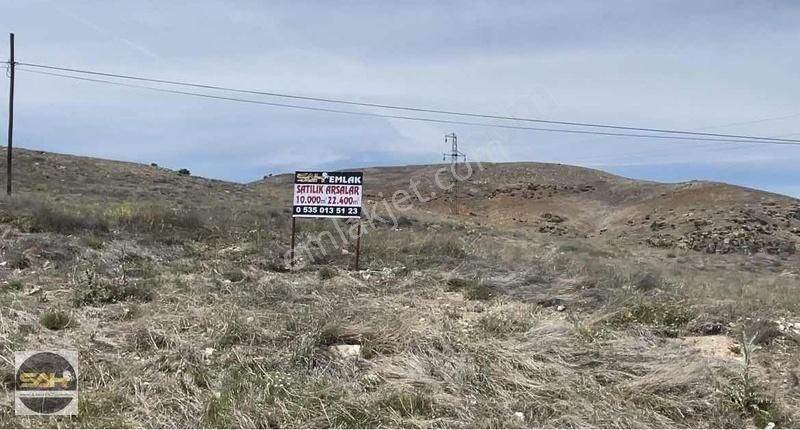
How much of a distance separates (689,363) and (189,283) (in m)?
6.85

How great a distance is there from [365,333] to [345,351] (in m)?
0.44

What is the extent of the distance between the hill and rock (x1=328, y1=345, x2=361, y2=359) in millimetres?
21

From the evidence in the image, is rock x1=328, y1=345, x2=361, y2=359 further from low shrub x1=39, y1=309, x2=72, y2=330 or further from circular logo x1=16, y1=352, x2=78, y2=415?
low shrub x1=39, y1=309, x2=72, y2=330

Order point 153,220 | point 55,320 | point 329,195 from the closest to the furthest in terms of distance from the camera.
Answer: point 55,320 → point 329,195 → point 153,220

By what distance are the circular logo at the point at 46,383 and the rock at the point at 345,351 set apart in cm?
226

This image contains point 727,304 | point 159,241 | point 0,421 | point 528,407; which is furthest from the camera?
point 159,241

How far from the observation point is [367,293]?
9258mm

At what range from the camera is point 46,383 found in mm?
5086

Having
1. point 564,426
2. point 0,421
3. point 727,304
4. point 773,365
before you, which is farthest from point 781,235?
point 0,421

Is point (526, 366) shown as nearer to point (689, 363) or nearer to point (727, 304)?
point (689, 363)

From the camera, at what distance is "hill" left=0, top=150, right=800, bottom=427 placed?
4.83 metres

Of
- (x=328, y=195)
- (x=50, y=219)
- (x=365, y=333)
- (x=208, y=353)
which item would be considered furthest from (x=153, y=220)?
(x=365, y=333)

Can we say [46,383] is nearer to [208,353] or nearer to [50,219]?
[208,353]

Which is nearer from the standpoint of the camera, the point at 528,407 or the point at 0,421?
the point at 0,421
